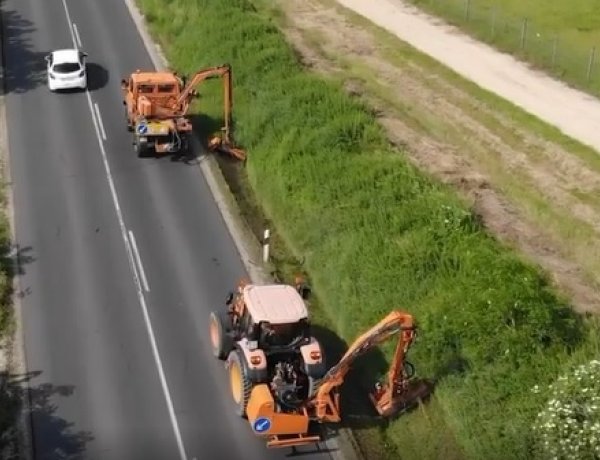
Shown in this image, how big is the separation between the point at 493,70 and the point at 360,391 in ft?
91.3

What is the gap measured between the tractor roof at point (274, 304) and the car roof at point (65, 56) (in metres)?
22.4

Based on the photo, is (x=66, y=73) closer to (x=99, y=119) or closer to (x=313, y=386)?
(x=99, y=119)

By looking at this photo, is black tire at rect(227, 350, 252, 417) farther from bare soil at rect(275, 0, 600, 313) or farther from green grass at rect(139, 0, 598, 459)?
bare soil at rect(275, 0, 600, 313)

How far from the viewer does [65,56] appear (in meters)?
43.1

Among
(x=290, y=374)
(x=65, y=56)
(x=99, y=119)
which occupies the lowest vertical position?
(x=99, y=119)

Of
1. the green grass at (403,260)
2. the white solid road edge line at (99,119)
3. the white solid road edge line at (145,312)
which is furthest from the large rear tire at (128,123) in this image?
the green grass at (403,260)

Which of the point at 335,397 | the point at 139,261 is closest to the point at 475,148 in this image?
the point at 139,261

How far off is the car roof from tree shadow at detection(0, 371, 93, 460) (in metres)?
21.5

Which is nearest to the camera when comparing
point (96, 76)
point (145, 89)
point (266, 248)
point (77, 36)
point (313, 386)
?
point (313, 386)

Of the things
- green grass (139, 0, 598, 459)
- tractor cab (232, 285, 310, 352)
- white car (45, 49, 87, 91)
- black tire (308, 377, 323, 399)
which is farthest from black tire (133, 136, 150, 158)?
black tire (308, 377, 323, 399)

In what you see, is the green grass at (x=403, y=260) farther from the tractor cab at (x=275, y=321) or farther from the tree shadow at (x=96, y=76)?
the tree shadow at (x=96, y=76)

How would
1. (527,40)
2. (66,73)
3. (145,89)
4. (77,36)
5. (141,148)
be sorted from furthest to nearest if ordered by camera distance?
(527,40) < (77,36) < (66,73) < (145,89) < (141,148)

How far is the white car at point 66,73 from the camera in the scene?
4256 cm

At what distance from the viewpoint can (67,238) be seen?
31781mm
